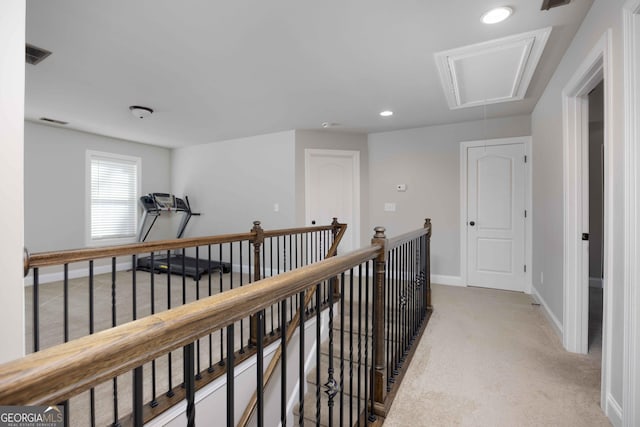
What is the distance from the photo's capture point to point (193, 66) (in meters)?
2.75

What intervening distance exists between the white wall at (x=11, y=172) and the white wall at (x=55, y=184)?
4454mm

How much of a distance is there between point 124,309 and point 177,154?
12.1ft

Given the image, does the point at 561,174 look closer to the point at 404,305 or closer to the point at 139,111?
the point at 404,305

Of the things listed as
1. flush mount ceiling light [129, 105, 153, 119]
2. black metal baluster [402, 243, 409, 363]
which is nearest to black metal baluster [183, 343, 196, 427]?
black metal baluster [402, 243, 409, 363]

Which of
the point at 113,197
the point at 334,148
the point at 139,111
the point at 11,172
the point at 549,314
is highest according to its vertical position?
the point at 139,111

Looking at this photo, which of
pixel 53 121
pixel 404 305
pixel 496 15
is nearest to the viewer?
pixel 496 15

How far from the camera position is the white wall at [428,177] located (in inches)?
176

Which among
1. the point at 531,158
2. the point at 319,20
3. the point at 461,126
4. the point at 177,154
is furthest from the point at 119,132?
the point at 531,158

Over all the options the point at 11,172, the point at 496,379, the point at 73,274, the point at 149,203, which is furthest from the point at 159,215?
the point at 496,379

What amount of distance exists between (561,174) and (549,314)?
1.39m

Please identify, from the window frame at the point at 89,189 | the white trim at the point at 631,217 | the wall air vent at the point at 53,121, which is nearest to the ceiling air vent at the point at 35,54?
the wall air vent at the point at 53,121

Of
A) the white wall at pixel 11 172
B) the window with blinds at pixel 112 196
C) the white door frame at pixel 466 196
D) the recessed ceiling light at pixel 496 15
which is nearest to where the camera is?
the white wall at pixel 11 172

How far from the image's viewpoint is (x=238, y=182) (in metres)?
5.58

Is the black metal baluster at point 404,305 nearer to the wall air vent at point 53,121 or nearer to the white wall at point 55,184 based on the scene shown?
the wall air vent at point 53,121
